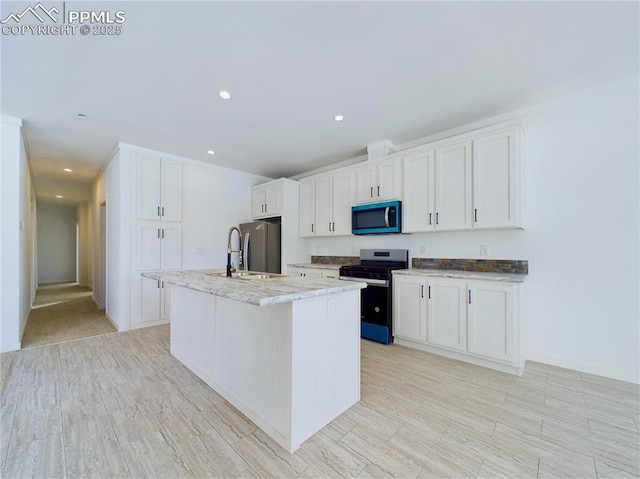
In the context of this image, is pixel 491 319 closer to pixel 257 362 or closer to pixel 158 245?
pixel 257 362

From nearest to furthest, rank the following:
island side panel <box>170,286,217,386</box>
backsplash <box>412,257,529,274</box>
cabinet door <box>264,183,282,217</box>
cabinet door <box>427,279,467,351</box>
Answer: island side panel <box>170,286,217,386</box>, cabinet door <box>427,279,467,351</box>, backsplash <box>412,257,529,274</box>, cabinet door <box>264,183,282,217</box>

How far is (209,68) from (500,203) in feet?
9.45

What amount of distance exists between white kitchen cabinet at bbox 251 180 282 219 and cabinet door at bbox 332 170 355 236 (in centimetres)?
106

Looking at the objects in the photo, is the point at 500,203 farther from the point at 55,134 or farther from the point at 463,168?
the point at 55,134

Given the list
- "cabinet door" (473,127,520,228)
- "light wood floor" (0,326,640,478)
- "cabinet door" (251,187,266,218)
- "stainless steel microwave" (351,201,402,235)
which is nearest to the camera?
"light wood floor" (0,326,640,478)

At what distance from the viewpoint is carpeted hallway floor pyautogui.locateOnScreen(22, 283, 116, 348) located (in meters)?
3.51

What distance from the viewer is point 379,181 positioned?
368cm

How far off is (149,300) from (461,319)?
13.5ft

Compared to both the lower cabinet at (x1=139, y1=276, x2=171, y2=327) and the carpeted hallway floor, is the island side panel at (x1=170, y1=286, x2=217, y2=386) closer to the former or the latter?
the lower cabinet at (x1=139, y1=276, x2=171, y2=327)

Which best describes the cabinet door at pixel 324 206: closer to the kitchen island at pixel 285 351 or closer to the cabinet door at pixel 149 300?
the kitchen island at pixel 285 351

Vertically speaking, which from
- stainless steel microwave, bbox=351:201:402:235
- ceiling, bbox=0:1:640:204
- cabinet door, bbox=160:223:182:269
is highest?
ceiling, bbox=0:1:640:204

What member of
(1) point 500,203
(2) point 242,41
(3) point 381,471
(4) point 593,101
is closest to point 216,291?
(3) point 381,471

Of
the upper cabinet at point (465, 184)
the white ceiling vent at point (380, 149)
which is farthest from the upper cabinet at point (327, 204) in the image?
the upper cabinet at point (465, 184)

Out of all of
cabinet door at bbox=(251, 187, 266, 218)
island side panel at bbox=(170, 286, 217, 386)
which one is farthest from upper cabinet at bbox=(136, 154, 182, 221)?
island side panel at bbox=(170, 286, 217, 386)
